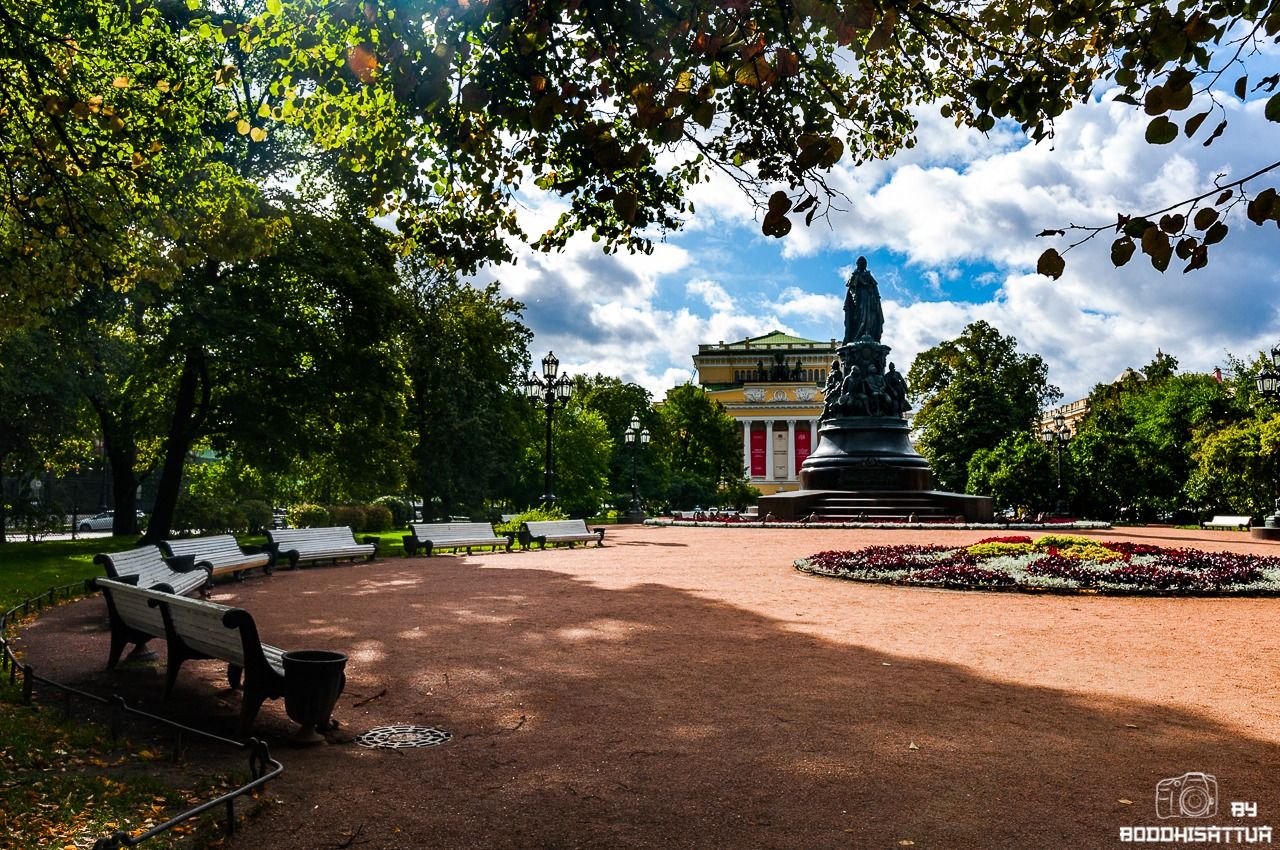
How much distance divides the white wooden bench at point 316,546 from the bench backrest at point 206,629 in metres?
11.0

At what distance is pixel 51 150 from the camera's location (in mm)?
10227

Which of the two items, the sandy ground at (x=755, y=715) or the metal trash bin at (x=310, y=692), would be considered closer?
the sandy ground at (x=755, y=715)

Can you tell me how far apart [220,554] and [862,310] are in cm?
3009

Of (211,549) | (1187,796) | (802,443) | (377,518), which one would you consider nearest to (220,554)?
(211,549)

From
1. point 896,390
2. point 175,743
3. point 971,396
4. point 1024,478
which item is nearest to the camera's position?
point 175,743

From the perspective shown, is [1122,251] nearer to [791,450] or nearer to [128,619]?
[128,619]

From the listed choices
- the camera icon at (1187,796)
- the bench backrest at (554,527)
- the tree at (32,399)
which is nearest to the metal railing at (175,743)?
the camera icon at (1187,796)

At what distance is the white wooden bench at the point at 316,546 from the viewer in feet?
59.0

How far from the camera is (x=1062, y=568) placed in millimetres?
14102

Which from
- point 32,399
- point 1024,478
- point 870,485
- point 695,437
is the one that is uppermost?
point 695,437

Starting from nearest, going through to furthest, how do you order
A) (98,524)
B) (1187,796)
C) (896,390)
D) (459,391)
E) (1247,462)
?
1. (1187,796)
2. (1247,462)
3. (896,390)
4. (459,391)
5. (98,524)

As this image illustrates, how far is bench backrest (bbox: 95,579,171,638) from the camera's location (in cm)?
732

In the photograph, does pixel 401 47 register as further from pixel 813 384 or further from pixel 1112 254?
pixel 813 384

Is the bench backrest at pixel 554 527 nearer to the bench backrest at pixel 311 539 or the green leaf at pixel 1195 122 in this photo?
the bench backrest at pixel 311 539
